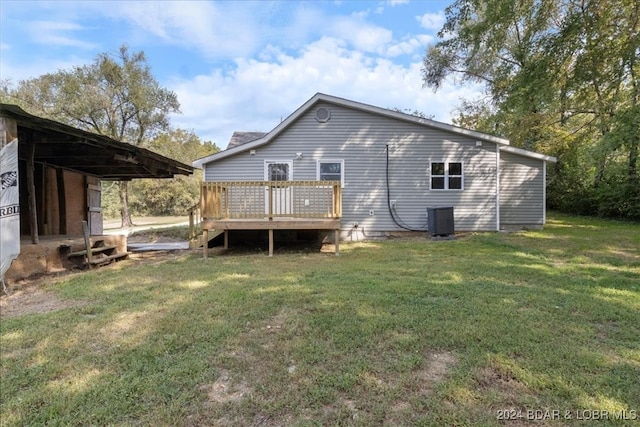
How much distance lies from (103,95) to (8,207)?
60.9ft

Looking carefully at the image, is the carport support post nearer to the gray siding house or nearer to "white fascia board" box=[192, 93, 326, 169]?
"white fascia board" box=[192, 93, 326, 169]

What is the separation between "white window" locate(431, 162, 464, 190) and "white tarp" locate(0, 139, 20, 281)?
9921 mm

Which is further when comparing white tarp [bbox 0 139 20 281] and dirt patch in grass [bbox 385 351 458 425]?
white tarp [bbox 0 139 20 281]

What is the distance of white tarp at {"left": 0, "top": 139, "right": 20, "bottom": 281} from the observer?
11.1ft

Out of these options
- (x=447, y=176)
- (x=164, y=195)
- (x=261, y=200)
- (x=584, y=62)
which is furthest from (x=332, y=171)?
(x=164, y=195)

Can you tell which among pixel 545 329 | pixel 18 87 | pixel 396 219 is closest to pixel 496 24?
pixel 396 219

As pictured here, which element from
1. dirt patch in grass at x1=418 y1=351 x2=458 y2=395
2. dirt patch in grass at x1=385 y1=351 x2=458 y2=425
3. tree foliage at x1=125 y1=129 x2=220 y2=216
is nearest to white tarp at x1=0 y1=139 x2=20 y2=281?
dirt patch in grass at x1=385 y1=351 x2=458 y2=425

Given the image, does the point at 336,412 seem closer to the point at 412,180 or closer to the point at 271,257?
the point at 271,257

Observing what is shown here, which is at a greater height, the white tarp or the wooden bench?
the white tarp

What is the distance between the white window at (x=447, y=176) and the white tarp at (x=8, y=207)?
9.92 meters

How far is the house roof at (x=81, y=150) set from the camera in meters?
5.06

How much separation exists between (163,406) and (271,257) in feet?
18.0

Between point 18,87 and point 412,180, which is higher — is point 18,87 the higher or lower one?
the higher one

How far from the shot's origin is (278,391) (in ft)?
8.12
